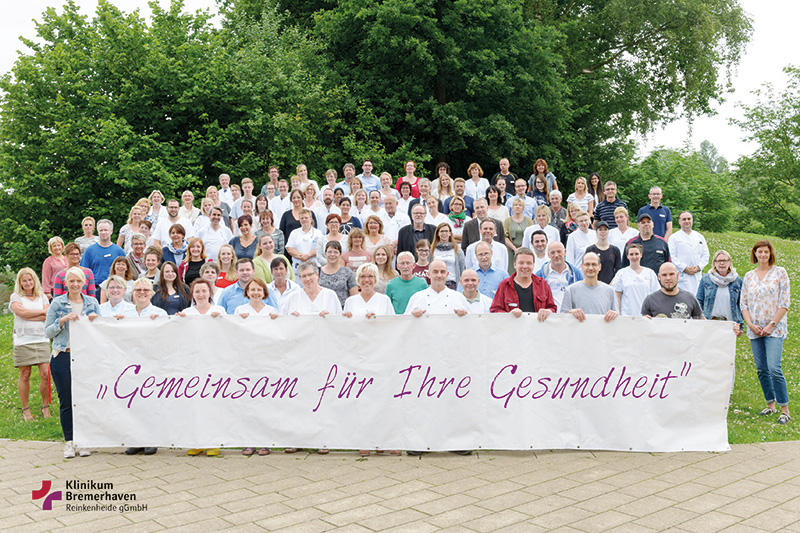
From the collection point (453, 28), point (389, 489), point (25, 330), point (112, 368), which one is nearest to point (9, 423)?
point (25, 330)

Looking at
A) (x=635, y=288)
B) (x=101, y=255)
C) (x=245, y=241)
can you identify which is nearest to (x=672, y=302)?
(x=635, y=288)

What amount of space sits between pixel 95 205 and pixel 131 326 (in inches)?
544

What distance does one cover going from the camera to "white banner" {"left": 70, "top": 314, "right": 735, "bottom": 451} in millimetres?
7094

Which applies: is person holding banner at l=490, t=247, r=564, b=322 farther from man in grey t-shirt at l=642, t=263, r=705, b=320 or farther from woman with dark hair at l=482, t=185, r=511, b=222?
woman with dark hair at l=482, t=185, r=511, b=222

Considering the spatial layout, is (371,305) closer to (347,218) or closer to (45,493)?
(45,493)

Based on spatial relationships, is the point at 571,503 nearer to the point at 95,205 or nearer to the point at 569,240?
the point at 569,240

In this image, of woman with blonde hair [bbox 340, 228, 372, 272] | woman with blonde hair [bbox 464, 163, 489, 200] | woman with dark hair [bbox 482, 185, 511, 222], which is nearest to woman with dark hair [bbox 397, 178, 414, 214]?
woman with blonde hair [bbox 464, 163, 489, 200]

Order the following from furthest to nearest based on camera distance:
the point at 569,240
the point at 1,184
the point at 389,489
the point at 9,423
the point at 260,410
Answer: the point at 1,184
the point at 569,240
the point at 9,423
the point at 260,410
the point at 389,489

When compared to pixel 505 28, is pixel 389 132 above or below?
below

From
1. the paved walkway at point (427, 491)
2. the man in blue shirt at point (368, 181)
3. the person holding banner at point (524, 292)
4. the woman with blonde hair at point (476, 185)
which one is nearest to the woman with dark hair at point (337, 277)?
the person holding banner at point (524, 292)

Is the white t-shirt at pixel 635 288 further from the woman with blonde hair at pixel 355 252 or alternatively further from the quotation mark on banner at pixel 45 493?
the quotation mark on banner at pixel 45 493

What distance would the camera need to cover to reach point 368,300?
25.2 ft

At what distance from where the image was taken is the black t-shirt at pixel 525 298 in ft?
25.1

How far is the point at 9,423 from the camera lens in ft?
30.1
